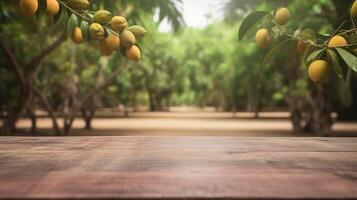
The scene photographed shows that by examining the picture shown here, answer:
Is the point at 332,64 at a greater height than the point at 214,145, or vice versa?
A: the point at 332,64

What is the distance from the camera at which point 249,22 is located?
1.40 meters

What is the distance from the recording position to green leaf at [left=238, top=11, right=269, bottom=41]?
1389mm

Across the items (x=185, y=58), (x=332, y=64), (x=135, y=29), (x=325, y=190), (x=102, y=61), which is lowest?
(x=325, y=190)

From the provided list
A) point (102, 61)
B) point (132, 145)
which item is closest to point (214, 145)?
point (132, 145)

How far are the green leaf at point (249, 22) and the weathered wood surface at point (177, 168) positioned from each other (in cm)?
40

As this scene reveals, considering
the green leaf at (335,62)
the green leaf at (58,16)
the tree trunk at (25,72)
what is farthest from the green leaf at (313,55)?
the tree trunk at (25,72)

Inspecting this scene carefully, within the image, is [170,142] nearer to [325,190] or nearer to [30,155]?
[30,155]

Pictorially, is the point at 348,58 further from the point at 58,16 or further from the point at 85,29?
the point at 58,16

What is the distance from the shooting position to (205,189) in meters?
0.97

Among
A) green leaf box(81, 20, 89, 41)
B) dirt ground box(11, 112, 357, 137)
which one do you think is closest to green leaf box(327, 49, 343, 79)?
green leaf box(81, 20, 89, 41)

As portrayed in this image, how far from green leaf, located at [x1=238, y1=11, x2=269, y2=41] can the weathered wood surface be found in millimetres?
402

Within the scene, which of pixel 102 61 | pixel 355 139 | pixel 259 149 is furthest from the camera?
pixel 102 61

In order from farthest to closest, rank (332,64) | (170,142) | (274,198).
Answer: (170,142)
(332,64)
(274,198)

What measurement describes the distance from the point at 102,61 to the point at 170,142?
53.5 feet
